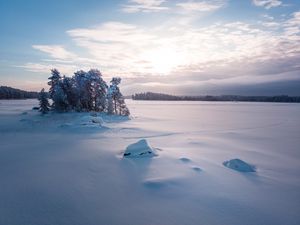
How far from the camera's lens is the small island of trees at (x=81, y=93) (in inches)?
2156

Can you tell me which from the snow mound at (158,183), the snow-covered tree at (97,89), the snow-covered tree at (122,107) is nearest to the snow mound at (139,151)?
the snow mound at (158,183)

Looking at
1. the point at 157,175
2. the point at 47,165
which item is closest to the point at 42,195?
the point at 47,165

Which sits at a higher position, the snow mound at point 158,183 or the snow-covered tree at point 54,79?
the snow-covered tree at point 54,79

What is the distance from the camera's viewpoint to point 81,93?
58.5 metres

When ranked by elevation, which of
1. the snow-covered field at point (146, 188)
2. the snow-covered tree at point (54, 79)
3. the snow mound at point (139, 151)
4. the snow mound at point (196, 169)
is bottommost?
the snow-covered field at point (146, 188)

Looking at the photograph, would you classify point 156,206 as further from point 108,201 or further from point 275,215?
point 275,215

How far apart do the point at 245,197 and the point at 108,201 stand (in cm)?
496

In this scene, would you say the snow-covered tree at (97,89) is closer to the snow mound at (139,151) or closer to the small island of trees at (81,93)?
the small island of trees at (81,93)

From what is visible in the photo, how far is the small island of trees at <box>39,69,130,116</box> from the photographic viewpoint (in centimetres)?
5475

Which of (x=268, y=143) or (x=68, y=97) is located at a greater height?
(x=68, y=97)

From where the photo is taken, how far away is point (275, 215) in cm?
747

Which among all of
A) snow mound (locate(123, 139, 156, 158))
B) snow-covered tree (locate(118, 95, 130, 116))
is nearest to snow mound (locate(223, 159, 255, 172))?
snow mound (locate(123, 139, 156, 158))

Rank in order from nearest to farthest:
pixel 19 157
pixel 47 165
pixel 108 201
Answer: pixel 108 201
pixel 47 165
pixel 19 157

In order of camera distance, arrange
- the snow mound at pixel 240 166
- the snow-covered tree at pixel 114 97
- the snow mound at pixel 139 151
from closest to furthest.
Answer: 1. the snow mound at pixel 240 166
2. the snow mound at pixel 139 151
3. the snow-covered tree at pixel 114 97
